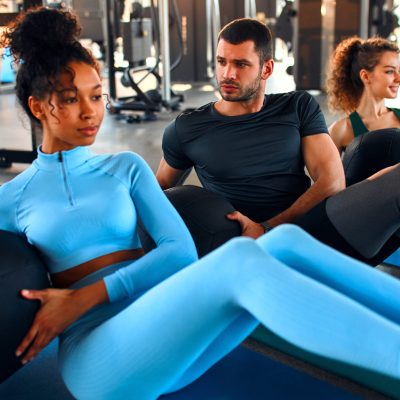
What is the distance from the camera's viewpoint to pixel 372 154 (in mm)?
2107

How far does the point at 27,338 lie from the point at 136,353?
0.84 ft

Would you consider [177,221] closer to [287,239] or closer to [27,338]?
[287,239]

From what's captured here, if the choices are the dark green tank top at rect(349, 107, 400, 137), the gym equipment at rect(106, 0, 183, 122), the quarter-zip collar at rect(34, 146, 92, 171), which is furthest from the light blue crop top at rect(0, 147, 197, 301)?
the gym equipment at rect(106, 0, 183, 122)

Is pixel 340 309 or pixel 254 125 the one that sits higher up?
pixel 254 125

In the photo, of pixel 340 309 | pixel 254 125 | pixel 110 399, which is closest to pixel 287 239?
pixel 340 309

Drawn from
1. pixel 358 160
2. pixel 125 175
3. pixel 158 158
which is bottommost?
pixel 158 158

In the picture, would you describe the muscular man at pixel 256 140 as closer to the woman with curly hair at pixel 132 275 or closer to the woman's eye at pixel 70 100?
the woman with curly hair at pixel 132 275

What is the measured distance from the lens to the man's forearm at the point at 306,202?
6.47ft

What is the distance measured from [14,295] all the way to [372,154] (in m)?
1.34

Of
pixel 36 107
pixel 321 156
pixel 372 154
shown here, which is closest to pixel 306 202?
pixel 321 156

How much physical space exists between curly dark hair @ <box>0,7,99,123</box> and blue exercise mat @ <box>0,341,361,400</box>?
67cm

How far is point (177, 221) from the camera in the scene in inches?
56.6

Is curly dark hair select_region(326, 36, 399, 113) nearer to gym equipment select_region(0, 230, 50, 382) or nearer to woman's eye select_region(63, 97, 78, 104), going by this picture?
woman's eye select_region(63, 97, 78, 104)

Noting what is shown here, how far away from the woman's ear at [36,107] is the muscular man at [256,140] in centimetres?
70
